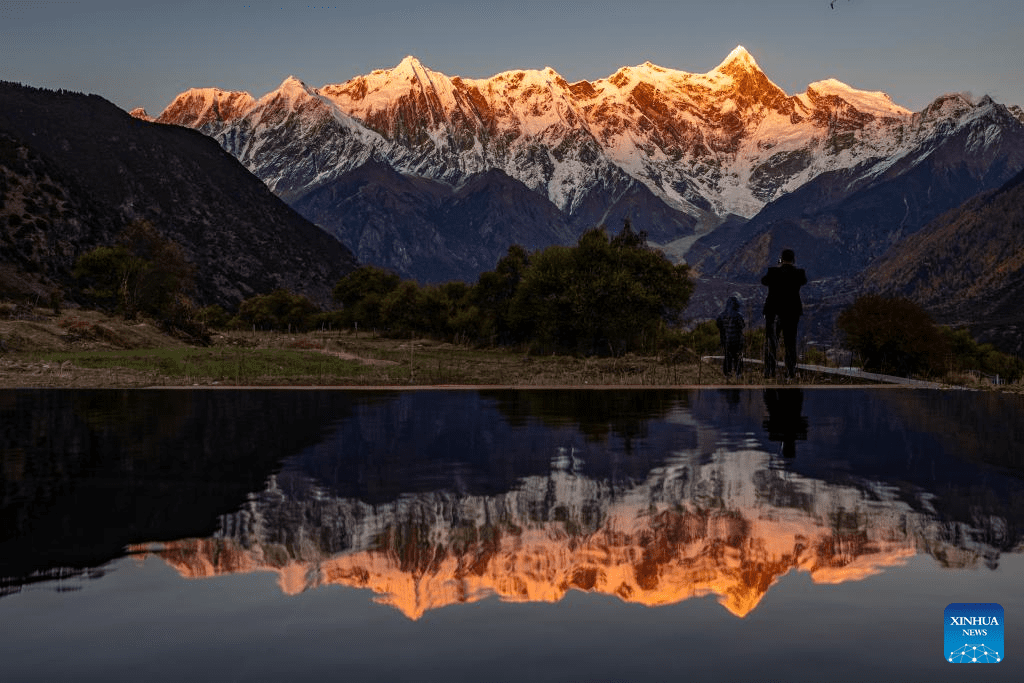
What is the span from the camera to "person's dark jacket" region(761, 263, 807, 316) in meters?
21.6

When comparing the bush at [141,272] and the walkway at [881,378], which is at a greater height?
the bush at [141,272]

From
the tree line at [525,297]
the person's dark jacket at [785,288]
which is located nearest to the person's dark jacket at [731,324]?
the person's dark jacket at [785,288]

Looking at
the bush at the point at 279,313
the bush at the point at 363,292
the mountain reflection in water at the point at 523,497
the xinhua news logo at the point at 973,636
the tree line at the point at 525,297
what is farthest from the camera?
the bush at the point at 279,313

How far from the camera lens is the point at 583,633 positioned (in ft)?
30.2

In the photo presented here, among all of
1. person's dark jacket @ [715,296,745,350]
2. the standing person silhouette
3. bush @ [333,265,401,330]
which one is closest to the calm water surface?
the standing person silhouette

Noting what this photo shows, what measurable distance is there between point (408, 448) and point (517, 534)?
8.50 meters

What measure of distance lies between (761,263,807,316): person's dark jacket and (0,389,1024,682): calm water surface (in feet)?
9.38

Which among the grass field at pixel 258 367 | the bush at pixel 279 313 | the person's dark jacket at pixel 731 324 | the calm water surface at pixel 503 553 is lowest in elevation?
the calm water surface at pixel 503 553

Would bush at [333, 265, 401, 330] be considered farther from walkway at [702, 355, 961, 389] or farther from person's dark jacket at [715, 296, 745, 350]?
person's dark jacket at [715, 296, 745, 350]

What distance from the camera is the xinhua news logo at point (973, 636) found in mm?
8562

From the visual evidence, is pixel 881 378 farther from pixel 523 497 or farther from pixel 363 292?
pixel 363 292

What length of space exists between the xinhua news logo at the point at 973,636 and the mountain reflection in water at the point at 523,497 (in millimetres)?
1840

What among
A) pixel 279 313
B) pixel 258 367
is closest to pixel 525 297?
pixel 258 367

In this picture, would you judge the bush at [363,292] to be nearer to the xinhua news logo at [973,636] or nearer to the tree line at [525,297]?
the tree line at [525,297]
